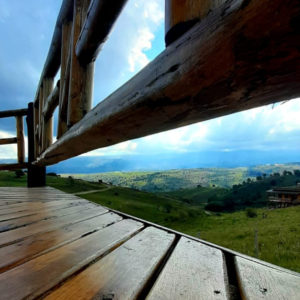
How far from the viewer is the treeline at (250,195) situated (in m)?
69.7

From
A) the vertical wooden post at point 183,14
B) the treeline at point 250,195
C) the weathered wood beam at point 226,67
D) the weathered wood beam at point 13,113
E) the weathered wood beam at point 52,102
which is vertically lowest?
the treeline at point 250,195

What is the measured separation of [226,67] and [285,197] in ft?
228

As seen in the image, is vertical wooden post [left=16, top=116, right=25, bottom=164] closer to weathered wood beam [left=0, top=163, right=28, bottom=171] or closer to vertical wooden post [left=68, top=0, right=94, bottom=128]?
weathered wood beam [left=0, top=163, right=28, bottom=171]

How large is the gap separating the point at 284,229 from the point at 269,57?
38.7m

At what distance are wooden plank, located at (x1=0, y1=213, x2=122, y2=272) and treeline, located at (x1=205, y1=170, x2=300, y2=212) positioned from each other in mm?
71568

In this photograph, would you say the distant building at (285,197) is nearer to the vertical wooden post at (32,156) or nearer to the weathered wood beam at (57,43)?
the vertical wooden post at (32,156)

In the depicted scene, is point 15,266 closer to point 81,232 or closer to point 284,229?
point 81,232

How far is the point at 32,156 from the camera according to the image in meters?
6.78

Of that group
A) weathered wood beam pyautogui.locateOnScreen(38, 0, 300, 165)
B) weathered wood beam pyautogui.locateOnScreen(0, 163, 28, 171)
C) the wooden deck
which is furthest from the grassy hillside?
weathered wood beam pyautogui.locateOnScreen(38, 0, 300, 165)

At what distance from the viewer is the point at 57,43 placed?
3.05 m

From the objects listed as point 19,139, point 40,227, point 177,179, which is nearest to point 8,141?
point 19,139

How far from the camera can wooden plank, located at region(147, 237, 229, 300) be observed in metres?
1.01

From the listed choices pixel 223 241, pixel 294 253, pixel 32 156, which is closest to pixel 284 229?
pixel 294 253

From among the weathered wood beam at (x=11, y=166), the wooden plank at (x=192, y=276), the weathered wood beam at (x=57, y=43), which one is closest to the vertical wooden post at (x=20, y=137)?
the weathered wood beam at (x=11, y=166)
